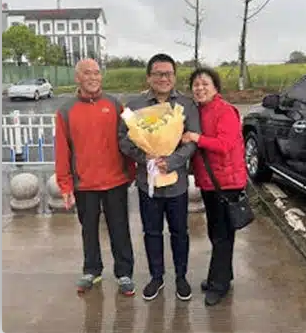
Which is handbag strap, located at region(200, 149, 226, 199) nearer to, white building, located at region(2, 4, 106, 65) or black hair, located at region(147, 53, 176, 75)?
black hair, located at region(147, 53, 176, 75)

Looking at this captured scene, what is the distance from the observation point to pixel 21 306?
367 centimetres

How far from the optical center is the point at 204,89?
11.3 feet

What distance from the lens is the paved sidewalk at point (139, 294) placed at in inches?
133

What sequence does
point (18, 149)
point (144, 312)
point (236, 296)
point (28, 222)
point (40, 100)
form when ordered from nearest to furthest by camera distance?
point (144, 312) < point (236, 296) < point (28, 222) < point (18, 149) < point (40, 100)

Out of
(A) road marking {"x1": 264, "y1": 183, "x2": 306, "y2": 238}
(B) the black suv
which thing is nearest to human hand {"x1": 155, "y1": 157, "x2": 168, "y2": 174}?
(A) road marking {"x1": 264, "y1": 183, "x2": 306, "y2": 238}

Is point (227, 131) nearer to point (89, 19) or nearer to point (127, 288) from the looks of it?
point (127, 288)

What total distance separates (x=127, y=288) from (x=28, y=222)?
214 centimetres

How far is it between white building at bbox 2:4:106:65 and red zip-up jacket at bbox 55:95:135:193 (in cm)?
8473

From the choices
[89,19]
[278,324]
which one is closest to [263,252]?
[278,324]

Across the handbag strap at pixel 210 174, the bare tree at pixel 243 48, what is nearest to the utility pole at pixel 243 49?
the bare tree at pixel 243 48

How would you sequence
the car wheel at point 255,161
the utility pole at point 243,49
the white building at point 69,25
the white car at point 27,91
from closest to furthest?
the car wheel at point 255,161 < the utility pole at point 243,49 < the white car at point 27,91 < the white building at point 69,25

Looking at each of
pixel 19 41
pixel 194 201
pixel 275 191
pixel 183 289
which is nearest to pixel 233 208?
pixel 183 289

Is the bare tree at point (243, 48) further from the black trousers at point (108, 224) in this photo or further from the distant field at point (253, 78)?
the black trousers at point (108, 224)

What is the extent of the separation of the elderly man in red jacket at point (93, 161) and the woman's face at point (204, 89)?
540mm
